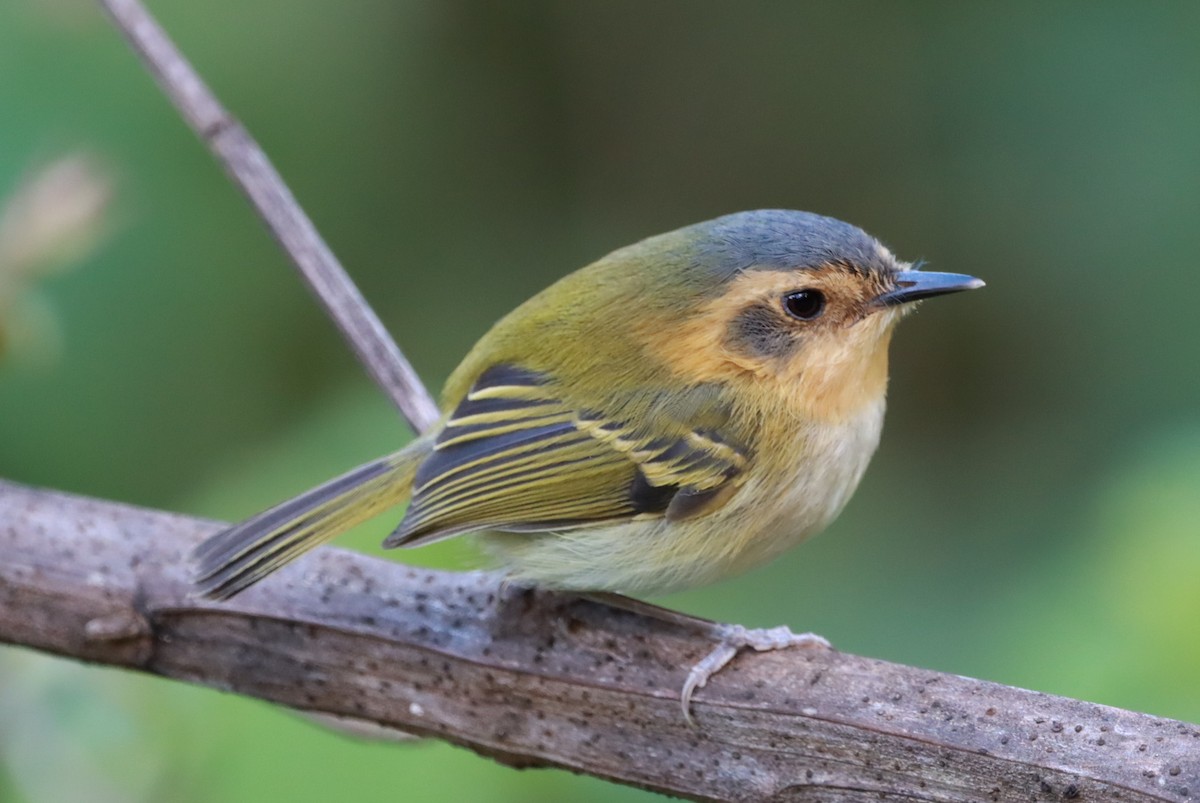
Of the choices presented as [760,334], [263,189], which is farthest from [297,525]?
[760,334]

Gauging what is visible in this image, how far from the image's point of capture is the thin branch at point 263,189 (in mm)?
2732

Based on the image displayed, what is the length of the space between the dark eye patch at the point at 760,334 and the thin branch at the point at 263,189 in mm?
700

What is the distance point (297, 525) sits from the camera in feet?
8.39

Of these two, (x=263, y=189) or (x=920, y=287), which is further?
(x=263, y=189)

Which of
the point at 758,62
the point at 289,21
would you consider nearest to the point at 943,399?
the point at 758,62

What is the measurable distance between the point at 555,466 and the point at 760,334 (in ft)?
1.59

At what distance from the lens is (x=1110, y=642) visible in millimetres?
2801

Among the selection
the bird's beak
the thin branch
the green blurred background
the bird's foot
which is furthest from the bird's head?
the green blurred background

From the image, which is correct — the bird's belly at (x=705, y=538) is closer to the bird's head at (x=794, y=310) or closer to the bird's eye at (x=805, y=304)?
the bird's head at (x=794, y=310)

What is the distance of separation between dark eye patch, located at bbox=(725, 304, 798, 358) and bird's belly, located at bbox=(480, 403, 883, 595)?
Result: 183 millimetres

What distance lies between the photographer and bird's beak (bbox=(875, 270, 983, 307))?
2.58 meters

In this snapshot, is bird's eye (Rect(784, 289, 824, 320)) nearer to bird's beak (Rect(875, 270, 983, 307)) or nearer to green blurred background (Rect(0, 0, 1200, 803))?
bird's beak (Rect(875, 270, 983, 307))

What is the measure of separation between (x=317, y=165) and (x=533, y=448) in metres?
2.08

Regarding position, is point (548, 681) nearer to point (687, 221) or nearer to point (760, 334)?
point (760, 334)
